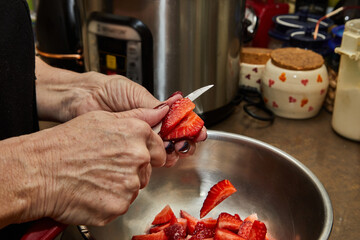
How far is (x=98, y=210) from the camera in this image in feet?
1.75

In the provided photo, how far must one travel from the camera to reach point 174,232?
71 cm

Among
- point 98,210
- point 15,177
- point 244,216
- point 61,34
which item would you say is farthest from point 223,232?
point 61,34

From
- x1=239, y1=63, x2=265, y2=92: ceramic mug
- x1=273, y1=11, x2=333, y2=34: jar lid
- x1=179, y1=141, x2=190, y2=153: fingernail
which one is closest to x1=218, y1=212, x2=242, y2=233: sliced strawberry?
x1=179, y1=141, x2=190, y2=153: fingernail

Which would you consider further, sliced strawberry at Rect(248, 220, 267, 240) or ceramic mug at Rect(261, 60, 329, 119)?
ceramic mug at Rect(261, 60, 329, 119)

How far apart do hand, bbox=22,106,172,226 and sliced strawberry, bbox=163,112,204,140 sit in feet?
0.36

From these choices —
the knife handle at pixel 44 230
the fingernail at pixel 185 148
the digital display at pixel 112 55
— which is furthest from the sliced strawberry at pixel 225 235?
the digital display at pixel 112 55

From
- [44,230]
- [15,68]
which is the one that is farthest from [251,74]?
[44,230]

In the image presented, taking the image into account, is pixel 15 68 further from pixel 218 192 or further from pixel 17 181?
pixel 218 192

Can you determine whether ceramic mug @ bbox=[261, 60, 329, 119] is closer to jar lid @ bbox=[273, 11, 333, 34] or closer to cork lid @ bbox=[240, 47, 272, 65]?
cork lid @ bbox=[240, 47, 272, 65]

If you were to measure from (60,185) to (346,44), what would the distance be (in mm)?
676

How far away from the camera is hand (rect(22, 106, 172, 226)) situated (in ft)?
1.67

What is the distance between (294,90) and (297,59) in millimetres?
78

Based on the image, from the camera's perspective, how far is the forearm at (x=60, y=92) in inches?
30.4

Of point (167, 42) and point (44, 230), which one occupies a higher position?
point (167, 42)
